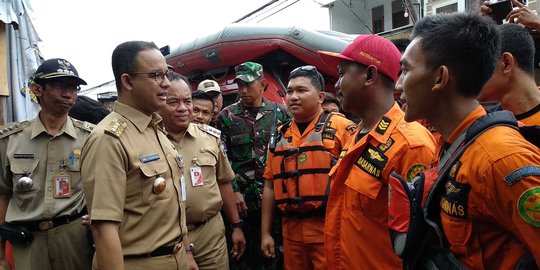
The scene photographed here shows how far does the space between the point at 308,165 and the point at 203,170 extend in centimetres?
77

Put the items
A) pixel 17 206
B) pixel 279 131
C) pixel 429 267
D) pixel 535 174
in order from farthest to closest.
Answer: pixel 279 131
pixel 17 206
pixel 429 267
pixel 535 174

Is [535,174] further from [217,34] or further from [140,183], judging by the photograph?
[217,34]

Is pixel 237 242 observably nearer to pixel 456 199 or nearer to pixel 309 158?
pixel 309 158

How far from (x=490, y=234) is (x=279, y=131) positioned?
211 centimetres

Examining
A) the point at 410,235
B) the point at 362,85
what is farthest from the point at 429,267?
the point at 362,85

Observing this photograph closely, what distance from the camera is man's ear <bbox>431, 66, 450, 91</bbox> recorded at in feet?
3.94

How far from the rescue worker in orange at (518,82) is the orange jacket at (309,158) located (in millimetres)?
1085

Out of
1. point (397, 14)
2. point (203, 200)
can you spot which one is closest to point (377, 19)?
point (397, 14)

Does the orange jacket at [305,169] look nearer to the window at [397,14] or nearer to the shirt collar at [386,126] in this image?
the shirt collar at [386,126]

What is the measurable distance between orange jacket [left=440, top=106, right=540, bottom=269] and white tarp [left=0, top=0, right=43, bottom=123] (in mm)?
4063

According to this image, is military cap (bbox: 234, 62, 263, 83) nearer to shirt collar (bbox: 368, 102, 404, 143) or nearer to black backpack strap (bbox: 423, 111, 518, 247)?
shirt collar (bbox: 368, 102, 404, 143)

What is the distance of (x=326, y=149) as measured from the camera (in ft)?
8.98

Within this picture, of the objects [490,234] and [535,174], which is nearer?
[535,174]

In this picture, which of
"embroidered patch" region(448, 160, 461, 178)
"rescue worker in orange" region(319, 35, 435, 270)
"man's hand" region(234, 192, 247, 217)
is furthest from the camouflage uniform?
"embroidered patch" region(448, 160, 461, 178)
